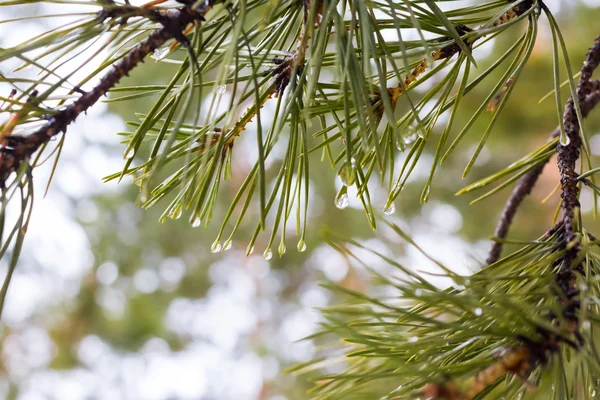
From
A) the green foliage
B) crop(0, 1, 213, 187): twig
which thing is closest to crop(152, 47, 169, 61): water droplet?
crop(0, 1, 213, 187): twig

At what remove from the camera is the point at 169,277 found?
214 centimetres

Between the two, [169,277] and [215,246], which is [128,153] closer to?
[215,246]

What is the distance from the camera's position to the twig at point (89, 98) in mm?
278

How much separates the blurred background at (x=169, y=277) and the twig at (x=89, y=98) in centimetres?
131

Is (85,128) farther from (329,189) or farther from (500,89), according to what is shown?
(500,89)

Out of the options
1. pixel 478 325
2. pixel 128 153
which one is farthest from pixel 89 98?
pixel 478 325

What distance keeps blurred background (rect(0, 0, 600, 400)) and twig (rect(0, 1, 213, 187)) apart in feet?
4.31

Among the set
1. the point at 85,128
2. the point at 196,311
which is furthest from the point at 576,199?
the point at 196,311

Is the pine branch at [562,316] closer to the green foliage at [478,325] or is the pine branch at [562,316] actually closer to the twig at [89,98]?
→ the green foliage at [478,325]

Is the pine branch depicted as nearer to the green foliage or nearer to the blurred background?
the green foliage

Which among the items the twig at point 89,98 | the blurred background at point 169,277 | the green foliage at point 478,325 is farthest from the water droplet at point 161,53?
the blurred background at point 169,277

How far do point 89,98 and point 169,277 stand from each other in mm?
1932

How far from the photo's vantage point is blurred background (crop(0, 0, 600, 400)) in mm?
1771

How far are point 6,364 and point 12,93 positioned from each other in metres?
2.32
